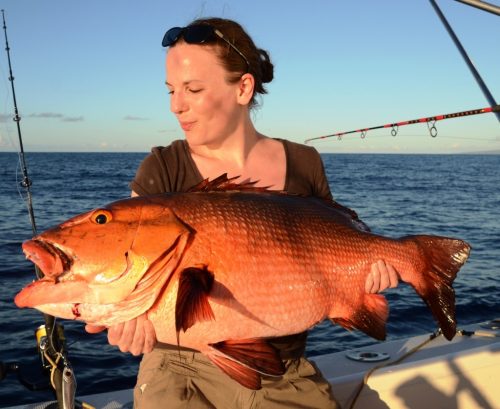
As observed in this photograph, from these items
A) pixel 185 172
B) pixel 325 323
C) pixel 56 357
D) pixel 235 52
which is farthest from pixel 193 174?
pixel 325 323

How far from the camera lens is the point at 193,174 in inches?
119

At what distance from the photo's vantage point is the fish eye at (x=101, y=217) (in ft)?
7.20

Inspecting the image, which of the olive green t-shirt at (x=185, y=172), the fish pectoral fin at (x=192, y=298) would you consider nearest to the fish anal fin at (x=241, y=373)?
the fish pectoral fin at (x=192, y=298)

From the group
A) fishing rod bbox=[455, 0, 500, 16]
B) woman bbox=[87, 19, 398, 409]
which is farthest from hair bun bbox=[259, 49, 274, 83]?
fishing rod bbox=[455, 0, 500, 16]

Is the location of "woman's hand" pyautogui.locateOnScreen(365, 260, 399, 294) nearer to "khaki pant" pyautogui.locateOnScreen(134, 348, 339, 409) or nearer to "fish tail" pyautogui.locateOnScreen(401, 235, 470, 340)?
"fish tail" pyautogui.locateOnScreen(401, 235, 470, 340)

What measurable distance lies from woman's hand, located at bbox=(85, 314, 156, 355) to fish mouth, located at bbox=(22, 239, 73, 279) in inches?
13.1

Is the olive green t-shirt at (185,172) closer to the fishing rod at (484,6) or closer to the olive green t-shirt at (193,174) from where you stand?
the olive green t-shirt at (193,174)

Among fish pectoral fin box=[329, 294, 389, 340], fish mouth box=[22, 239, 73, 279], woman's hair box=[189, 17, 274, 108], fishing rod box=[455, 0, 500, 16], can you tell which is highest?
fishing rod box=[455, 0, 500, 16]

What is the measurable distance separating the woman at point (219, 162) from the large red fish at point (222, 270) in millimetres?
217

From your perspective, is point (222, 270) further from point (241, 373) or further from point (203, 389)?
point (203, 389)

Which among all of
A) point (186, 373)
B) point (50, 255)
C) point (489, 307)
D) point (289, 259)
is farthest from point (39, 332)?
point (489, 307)

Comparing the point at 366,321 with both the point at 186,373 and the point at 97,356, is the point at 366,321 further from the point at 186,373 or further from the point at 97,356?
the point at 97,356

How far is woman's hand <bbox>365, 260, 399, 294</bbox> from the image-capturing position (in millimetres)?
2691

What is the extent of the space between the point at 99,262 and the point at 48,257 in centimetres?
20
